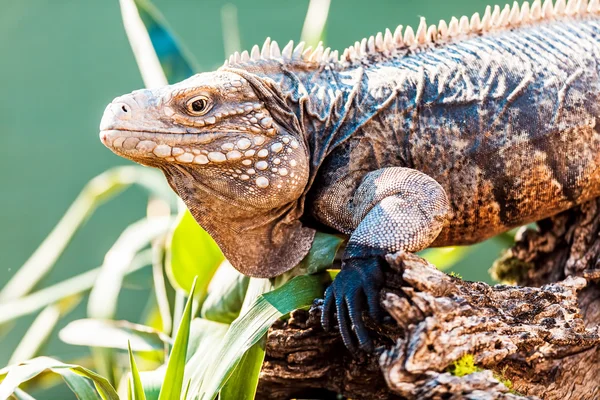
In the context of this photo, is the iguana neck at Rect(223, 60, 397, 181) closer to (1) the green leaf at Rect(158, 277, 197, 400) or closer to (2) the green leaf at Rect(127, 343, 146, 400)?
(1) the green leaf at Rect(158, 277, 197, 400)

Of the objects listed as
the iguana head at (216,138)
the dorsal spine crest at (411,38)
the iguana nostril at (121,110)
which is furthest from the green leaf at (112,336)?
the dorsal spine crest at (411,38)

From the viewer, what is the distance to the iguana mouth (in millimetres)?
1958

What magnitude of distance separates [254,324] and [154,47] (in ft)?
6.38

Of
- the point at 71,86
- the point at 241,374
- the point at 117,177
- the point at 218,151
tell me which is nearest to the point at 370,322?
the point at 241,374

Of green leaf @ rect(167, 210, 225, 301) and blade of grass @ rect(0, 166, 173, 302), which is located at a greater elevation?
blade of grass @ rect(0, 166, 173, 302)

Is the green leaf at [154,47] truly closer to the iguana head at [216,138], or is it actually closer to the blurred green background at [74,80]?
the iguana head at [216,138]

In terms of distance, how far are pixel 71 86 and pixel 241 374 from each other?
350cm

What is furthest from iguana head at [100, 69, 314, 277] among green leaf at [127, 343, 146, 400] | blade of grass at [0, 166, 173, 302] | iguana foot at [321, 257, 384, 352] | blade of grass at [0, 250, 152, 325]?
blade of grass at [0, 250, 152, 325]

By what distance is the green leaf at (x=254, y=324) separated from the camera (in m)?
1.91

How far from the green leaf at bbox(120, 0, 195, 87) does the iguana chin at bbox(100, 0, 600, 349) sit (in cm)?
112

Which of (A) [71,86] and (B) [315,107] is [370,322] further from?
(A) [71,86]

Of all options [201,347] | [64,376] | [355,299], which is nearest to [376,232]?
[355,299]

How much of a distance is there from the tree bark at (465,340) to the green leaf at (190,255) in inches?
31.0

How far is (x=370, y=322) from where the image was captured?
5.93ft
